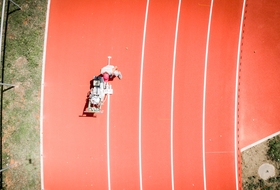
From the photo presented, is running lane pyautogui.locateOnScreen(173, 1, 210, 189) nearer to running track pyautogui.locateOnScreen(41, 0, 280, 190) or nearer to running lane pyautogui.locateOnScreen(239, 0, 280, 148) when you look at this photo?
running track pyautogui.locateOnScreen(41, 0, 280, 190)

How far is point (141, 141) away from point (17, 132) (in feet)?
16.2

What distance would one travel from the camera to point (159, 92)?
29.1ft

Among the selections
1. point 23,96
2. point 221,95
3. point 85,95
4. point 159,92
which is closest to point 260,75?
point 221,95

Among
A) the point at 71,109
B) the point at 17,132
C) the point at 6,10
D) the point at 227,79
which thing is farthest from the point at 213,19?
the point at 17,132

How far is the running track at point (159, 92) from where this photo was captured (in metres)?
8.66

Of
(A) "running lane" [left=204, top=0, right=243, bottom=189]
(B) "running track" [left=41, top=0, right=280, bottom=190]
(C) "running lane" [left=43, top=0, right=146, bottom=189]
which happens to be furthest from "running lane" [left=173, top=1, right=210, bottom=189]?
(C) "running lane" [left=43, top=0, right=146, bottom=189]

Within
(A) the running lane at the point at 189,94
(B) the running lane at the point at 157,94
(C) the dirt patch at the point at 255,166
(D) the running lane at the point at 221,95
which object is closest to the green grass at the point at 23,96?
(B) the running lane at the point at 157,94

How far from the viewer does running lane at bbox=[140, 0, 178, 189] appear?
28.5 feet

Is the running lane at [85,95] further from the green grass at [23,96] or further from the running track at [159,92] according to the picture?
the green grass at [23,96]

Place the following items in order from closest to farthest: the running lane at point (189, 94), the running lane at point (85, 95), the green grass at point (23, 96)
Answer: the green grass at point (23, 96) → the running lane at point (85, 95) → the running lane at point (189, 94)

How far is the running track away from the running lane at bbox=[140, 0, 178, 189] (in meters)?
0.04

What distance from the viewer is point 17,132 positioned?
27.8ft

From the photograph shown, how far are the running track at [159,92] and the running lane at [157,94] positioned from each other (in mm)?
41

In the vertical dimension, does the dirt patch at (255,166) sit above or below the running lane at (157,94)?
below
